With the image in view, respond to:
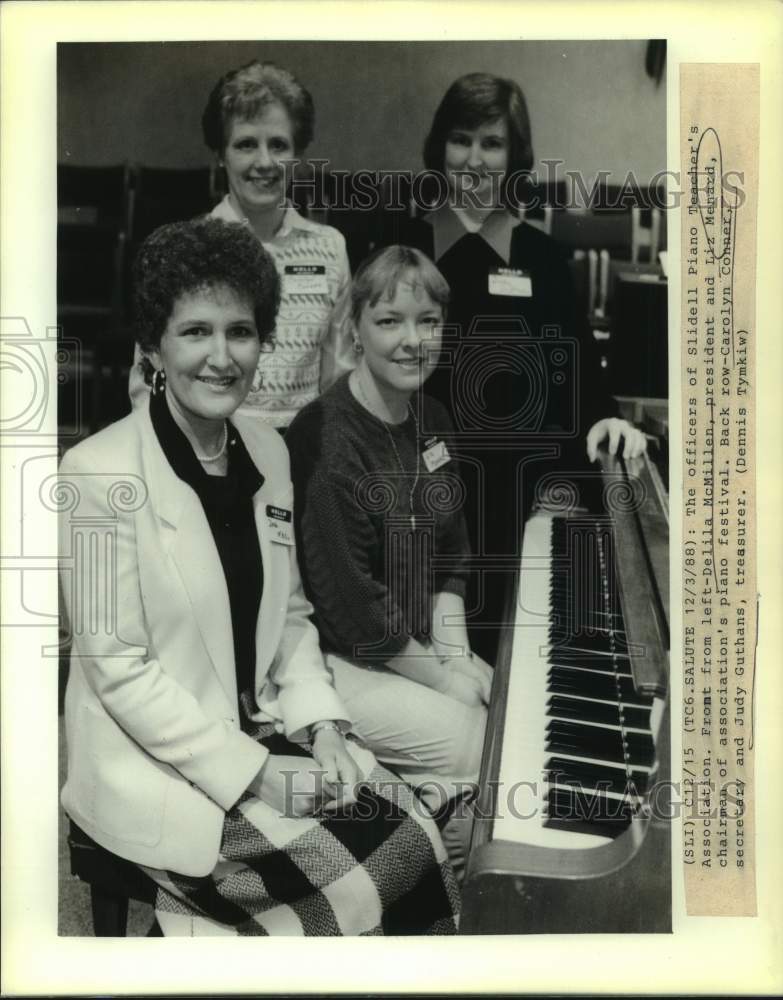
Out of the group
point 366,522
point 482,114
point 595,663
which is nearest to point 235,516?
point 366,522

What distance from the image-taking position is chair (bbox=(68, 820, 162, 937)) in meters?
2.52

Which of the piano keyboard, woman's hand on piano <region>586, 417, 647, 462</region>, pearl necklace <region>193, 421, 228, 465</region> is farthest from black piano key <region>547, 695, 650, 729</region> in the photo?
pearl necklace <region>193, 421, 228, 465</region>

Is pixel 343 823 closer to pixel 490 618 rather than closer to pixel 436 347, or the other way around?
pixel 490 618

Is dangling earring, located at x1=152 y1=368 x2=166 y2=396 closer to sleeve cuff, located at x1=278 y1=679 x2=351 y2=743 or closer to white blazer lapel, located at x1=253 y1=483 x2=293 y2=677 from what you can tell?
white blazer lapel, located at x1=253 y1=483 x2=293 y2=677

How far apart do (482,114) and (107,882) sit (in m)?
2.09

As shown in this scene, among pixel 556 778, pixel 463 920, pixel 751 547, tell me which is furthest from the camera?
pixel 751 547

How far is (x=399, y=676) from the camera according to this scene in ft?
8.28

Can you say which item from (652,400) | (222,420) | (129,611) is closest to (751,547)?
(652,400)

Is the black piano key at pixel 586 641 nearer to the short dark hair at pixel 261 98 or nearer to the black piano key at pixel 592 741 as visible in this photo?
the black piano key at pixel 592 741

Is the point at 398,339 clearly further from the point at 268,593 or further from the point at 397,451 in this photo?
the point at 268,593

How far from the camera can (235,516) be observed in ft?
8.16

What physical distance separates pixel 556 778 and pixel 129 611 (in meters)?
1.06

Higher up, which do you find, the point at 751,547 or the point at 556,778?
the point at 751,547

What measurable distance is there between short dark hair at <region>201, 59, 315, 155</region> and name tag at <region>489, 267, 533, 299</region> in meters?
0.56
